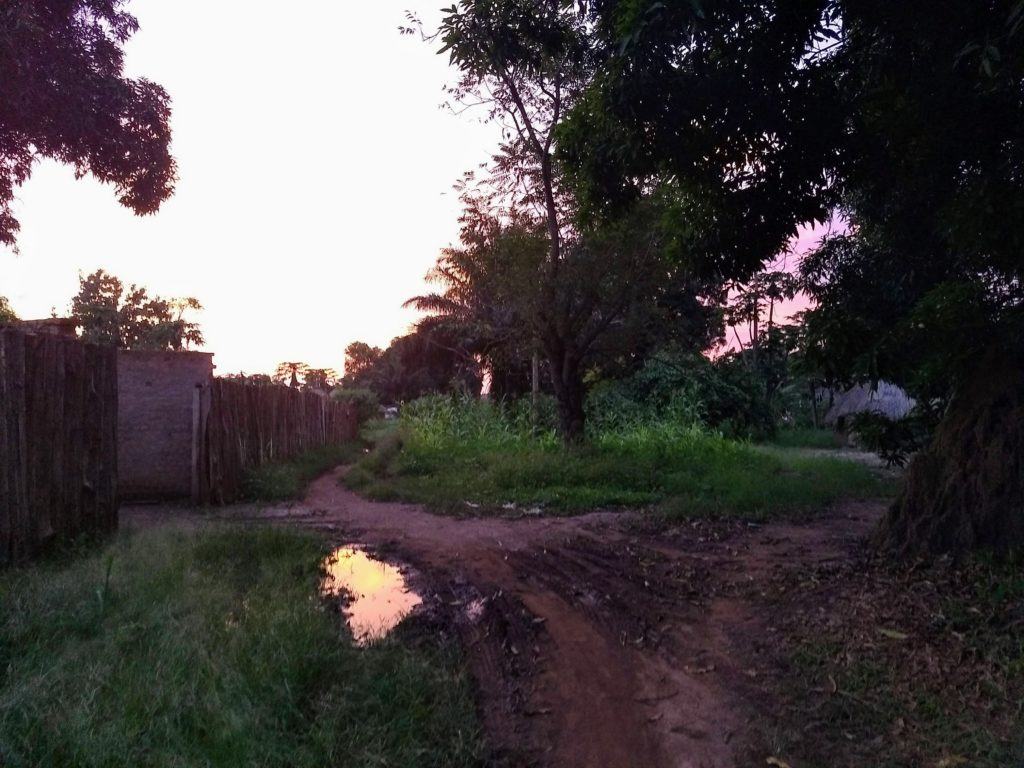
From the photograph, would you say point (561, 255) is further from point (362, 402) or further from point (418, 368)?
point (418, 368)

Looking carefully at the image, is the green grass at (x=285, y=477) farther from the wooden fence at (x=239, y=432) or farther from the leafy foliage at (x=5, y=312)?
the leafy foliage at (x=5, y=312)

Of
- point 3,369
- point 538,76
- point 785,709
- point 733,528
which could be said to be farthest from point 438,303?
point 785,709

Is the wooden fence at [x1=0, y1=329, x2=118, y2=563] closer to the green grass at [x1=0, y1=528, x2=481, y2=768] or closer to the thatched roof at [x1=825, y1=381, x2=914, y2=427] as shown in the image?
the green grass at [x1=0, y1=528, x2=481, y2=768]

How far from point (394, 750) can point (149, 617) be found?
199 cm

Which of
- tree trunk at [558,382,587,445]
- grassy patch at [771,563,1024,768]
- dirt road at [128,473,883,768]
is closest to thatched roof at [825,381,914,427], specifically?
tree trunk at [558,382,587,445]

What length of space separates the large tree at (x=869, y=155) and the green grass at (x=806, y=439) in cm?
1931

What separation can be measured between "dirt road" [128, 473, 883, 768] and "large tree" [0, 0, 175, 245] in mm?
4886

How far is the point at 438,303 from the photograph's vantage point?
34.2 metres

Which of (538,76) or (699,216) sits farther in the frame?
(538,76)

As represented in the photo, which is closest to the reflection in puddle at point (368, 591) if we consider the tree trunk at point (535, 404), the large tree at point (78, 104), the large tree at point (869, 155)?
the large tree at point (869, 155)

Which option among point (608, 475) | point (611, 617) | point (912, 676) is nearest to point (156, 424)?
point (608, 475)

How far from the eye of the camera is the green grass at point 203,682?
12.8 ft

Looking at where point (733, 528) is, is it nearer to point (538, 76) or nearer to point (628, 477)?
point (628, 477)

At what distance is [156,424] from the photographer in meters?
12.1
